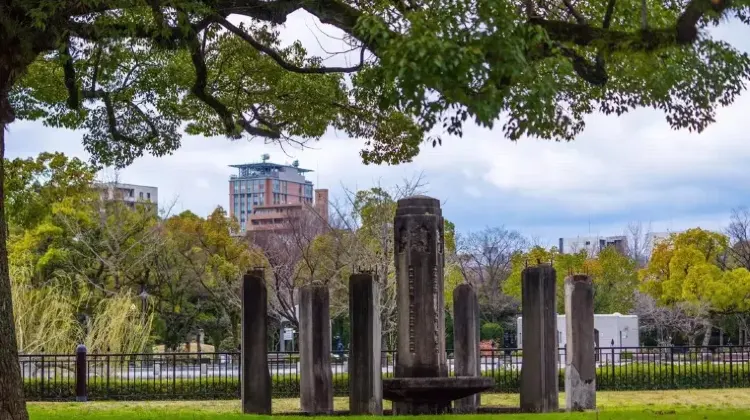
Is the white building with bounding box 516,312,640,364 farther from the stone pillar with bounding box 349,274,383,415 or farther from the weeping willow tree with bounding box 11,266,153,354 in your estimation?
the stone pillar with bounding box 349,274,383,415

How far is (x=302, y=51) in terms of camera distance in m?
15.7

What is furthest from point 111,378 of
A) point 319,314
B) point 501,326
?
point 501,326

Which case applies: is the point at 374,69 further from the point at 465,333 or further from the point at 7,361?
the point at 465,333

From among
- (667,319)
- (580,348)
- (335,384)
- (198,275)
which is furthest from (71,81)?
(667,319)

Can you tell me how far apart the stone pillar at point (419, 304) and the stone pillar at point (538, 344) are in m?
1.76

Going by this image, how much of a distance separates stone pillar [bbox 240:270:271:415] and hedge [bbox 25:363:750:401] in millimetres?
8296

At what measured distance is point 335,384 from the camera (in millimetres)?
25094

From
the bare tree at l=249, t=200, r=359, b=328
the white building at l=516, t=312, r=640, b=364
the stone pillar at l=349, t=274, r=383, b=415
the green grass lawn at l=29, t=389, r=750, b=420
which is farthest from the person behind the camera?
the white building at l=516, t=312, r=640, b=364

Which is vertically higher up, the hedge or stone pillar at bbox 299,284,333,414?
stone pillar at bbox 299,284,333,414

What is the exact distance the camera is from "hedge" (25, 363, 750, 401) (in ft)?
80.8

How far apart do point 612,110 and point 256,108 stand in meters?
5.83

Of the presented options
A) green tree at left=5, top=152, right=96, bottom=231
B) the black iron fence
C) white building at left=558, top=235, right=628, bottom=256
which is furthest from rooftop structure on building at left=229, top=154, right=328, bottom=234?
the black iron fence

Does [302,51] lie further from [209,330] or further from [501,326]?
[501,326]

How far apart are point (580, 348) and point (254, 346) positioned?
5168 millimetres
